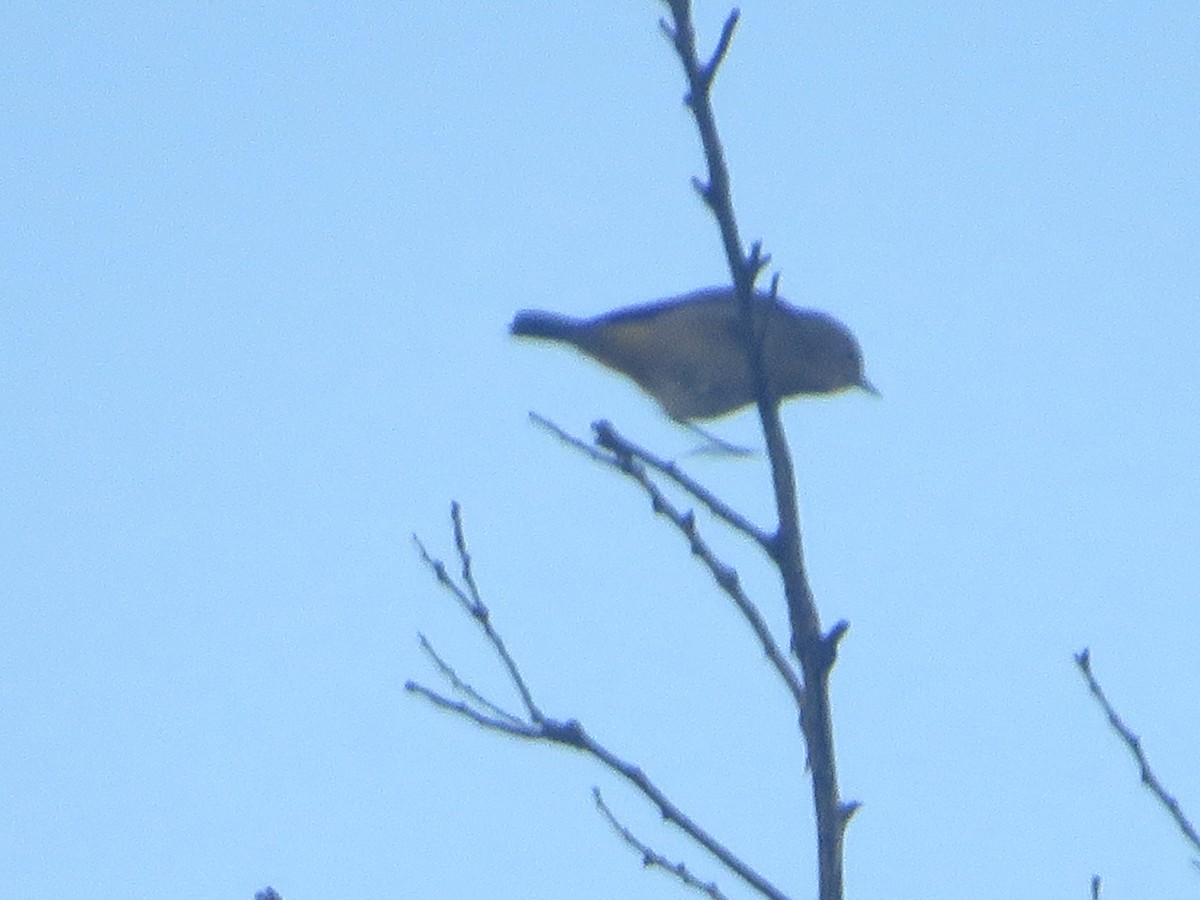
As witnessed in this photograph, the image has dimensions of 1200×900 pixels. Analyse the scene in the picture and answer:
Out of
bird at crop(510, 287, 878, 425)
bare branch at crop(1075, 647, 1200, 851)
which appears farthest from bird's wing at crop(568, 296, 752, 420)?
bare branch at crop(1075, 647, 1200, 851)

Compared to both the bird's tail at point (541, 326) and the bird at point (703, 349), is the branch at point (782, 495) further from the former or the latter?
the bird's tail at point (541, 326)

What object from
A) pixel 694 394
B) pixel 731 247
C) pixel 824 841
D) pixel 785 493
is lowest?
pixel 824 841

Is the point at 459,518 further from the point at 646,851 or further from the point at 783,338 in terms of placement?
the point at 783,338

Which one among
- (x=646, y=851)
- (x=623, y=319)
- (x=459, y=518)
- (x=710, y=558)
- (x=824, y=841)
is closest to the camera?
(x=824, y=841)

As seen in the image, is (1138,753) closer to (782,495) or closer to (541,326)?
(782,495)

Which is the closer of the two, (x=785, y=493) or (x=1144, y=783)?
(x=785, y=493)

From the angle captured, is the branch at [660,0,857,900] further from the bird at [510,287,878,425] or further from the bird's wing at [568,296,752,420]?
the bird's wing at [568,296,752,420]

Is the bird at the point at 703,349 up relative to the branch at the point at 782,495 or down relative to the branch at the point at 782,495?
up

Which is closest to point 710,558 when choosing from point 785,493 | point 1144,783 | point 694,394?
point 785,493

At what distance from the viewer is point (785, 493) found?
219 cm

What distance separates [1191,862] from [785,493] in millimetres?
946

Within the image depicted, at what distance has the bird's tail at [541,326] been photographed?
609cm

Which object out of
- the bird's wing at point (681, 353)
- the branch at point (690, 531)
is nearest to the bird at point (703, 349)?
the bird's wing at point (681, 353)

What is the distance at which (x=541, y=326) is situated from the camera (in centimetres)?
616
